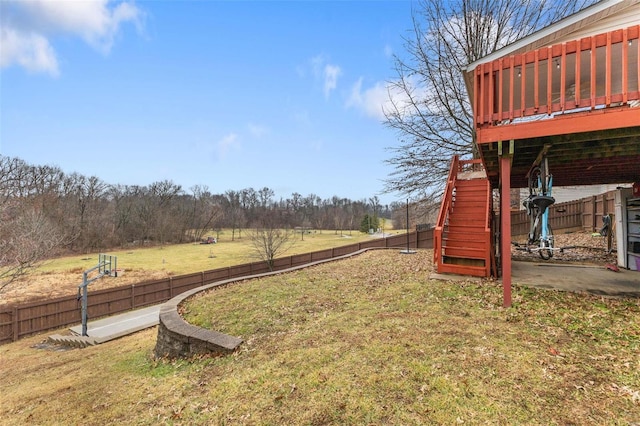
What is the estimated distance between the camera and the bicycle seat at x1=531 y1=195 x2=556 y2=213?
200 inches

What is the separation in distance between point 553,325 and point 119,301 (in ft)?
56.8

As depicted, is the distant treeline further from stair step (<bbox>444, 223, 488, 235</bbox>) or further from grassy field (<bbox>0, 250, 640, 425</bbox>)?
grassy field (<bbox>0, 250, 640, 425</bbox>)

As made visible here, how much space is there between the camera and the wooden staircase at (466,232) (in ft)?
21.0

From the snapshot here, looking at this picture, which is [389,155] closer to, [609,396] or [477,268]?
[477,268]

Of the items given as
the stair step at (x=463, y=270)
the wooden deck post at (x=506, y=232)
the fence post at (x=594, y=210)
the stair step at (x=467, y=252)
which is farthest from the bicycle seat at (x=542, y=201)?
the fence post at (x=594, y=210)

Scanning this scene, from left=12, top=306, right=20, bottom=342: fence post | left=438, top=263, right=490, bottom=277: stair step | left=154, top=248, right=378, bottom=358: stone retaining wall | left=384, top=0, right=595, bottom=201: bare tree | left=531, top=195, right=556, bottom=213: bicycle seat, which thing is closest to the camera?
left=154, top=248, right=378, bottom=358: stone retaining wall

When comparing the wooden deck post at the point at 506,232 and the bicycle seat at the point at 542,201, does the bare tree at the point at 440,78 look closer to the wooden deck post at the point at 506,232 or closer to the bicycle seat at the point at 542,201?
the bicycle seat at the point at 542,201

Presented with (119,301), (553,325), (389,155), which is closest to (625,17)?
(553,325)

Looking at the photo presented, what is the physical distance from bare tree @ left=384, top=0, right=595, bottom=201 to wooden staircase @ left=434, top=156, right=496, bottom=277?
410 cm

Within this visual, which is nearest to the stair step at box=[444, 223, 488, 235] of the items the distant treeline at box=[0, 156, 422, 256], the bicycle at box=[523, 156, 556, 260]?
the bicycle at box=[523, 156, 556, 260]

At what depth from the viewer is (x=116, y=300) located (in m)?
14.7

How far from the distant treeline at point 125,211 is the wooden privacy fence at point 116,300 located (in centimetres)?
270

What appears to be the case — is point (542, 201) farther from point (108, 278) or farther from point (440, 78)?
point (108, 278)

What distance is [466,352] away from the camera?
3229 mm
